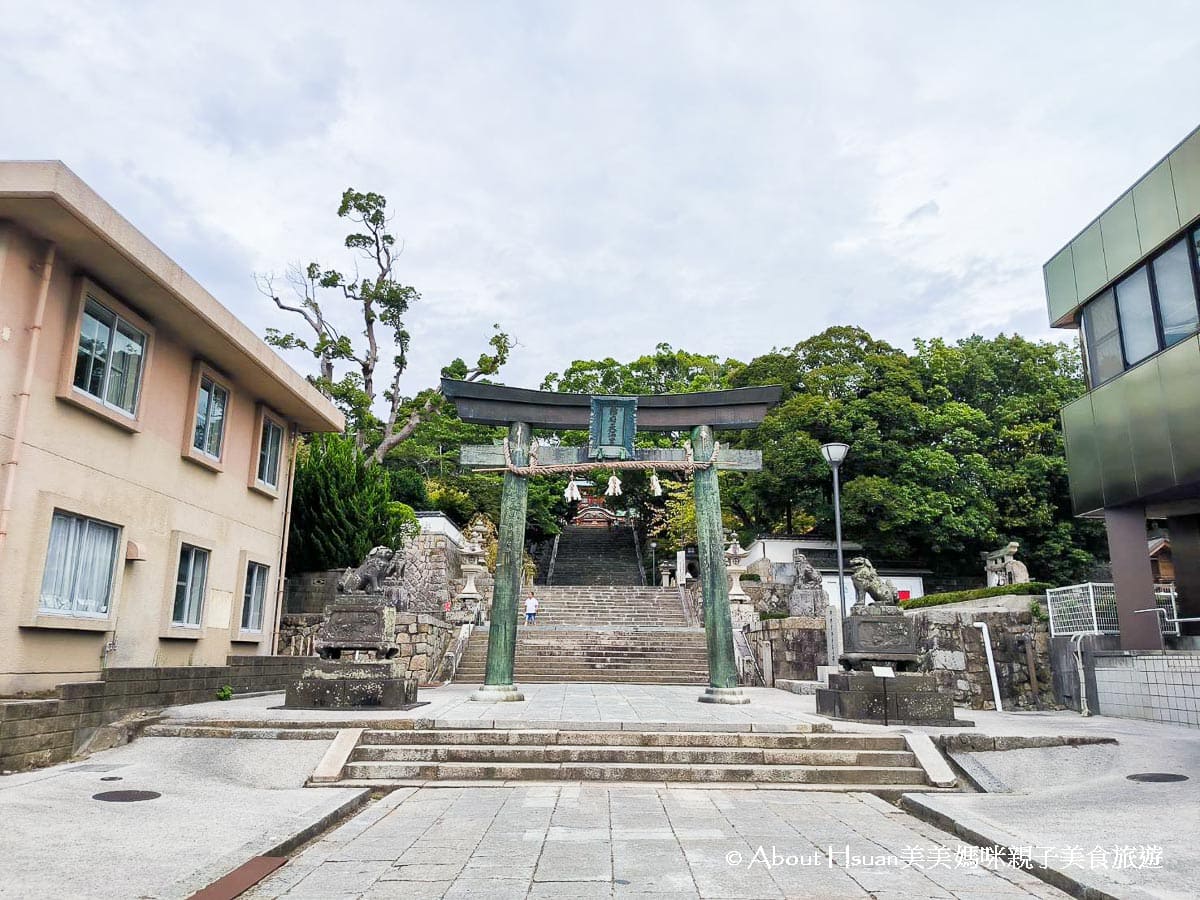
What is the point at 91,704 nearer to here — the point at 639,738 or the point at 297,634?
the point at 639,738

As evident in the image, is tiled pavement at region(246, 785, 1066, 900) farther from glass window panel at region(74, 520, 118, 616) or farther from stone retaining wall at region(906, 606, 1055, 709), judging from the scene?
stone retaining wall at region(906, 606, 1055, 709)

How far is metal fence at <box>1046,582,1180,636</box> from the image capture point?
13.3 meters

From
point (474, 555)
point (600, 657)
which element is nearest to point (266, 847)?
point (600, 657)

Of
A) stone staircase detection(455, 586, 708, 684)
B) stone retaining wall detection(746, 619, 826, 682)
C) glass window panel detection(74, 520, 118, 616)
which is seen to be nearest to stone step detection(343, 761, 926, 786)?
glass window panel detection(74, 520, 118, 616)

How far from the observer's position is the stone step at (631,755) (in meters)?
7.54

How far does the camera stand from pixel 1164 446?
40.1ft

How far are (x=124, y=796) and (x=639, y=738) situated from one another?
181 inches

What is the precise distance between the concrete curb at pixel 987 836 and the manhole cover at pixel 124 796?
20.3ft

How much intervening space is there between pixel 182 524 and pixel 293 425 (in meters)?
4.26

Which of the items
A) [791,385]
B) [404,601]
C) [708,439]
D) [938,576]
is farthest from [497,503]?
[708,439]

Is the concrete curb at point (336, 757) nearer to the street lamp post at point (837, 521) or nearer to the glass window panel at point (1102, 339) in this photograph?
the street lamp post at point (837, 521)

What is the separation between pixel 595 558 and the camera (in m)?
37.2

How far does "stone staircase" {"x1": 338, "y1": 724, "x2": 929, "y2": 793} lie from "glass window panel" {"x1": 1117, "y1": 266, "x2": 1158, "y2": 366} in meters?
9.04

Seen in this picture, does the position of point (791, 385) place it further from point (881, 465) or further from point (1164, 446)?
point (1164, 446)
